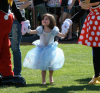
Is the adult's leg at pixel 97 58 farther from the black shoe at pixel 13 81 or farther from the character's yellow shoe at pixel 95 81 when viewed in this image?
the black shoe at pixel 13 81

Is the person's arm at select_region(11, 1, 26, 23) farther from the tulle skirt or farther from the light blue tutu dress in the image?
the tulle skirt

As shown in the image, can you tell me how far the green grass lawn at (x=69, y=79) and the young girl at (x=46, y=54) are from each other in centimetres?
29

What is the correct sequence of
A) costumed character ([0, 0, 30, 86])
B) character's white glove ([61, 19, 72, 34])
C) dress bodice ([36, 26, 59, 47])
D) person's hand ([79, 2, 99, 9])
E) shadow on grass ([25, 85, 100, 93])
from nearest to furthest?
1. shadow on grass ([25, 85, 100, 93])
2. costumed character ([0, 0, 30, 86])
3. person's hand ([79, 2, 99, 9])
4. character's white glove ([61, 19, 72, 34])
5. dress bodice ([36, 26, 59, 47])

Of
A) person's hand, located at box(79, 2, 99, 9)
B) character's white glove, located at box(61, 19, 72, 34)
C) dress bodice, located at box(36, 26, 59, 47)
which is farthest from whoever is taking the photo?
dress bodice, located at box(36, 26, 59, 47)

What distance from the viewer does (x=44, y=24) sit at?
216 inches

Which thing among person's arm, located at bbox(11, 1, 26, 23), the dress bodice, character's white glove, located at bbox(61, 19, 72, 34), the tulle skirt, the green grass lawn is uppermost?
person's arm, located at bbox(11, 1, 26, 23)

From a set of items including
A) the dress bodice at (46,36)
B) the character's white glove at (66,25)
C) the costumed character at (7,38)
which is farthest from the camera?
the dress bodice at (46,36)

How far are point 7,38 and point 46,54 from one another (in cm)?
69

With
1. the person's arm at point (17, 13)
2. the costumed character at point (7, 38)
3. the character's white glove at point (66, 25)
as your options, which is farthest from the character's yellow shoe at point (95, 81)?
the person's arm at point (17, 13)

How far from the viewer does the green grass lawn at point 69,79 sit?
481 centimetres

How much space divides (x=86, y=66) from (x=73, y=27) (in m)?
4.88

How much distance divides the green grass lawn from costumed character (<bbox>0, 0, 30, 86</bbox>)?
19 centimetres

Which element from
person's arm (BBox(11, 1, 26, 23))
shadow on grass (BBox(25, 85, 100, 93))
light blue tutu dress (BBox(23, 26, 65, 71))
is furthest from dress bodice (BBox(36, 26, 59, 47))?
shadow on grass (BBox(25, 85, 100, 93))

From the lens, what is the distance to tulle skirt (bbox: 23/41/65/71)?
528cm
